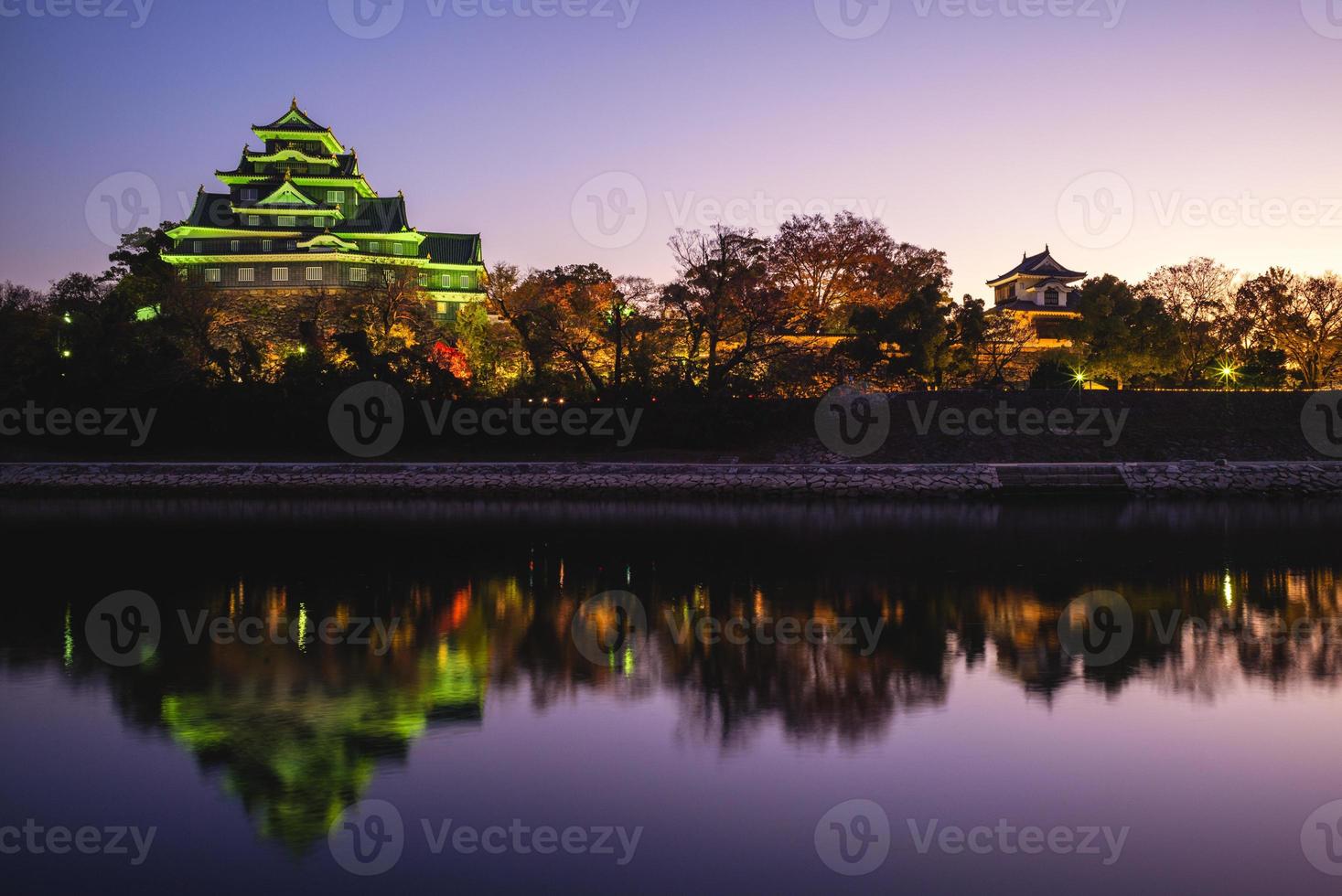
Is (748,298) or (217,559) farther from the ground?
(748,298)

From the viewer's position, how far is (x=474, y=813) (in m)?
7.51

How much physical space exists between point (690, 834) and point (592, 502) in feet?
84.8

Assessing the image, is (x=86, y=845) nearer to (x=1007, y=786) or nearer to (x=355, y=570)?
(x=1007, y=786)

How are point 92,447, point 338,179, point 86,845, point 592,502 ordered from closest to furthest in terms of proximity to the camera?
point 86,845
point 592,502
point 92,447
point 338,179

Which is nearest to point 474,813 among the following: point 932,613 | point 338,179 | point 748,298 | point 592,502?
point 932,613
